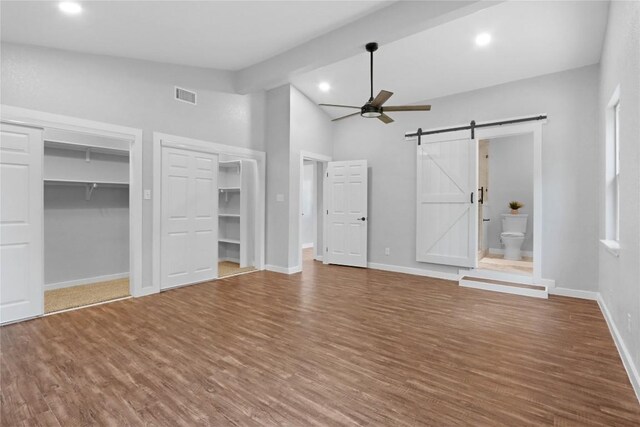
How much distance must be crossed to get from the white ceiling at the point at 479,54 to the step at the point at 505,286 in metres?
3.02

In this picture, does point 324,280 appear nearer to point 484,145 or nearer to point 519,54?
point 519,54

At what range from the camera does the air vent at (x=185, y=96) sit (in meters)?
4.64

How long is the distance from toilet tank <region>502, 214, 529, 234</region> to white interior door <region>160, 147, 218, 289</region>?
20.0 ft

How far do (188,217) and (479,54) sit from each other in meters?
4.72

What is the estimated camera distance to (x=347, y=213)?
651 cm

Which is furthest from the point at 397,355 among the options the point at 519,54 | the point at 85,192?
the point at 85,192

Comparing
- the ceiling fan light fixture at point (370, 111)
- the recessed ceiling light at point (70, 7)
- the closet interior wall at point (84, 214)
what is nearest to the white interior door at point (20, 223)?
the closet interior wall at point (84, 214)

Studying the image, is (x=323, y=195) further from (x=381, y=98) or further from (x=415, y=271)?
(x=381, y=98)

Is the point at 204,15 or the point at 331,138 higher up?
the point at 204,15

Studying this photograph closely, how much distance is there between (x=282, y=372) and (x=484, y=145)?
279 inches

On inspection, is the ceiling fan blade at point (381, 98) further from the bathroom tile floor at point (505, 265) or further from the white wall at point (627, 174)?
the bathroom tile floor at point (505, 265)

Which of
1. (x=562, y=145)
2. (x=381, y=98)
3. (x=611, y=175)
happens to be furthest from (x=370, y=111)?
(x=562, y=145)

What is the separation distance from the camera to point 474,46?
414 cm

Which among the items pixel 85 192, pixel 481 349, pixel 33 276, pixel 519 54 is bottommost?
pixel 481 349
